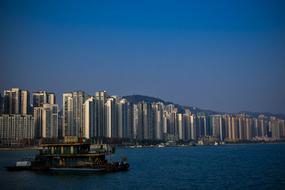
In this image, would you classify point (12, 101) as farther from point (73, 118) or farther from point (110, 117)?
point (110, 117)

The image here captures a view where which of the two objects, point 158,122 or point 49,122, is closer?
point 49,122

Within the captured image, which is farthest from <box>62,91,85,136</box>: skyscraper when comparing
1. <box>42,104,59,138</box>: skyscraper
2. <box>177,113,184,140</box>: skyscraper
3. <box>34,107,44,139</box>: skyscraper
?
<box>177,113,184,140</box>: skyscraper

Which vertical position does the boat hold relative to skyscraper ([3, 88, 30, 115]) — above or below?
below

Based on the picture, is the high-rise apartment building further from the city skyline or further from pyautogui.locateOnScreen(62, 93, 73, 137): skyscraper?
pyautogui.locateOnScreen(62, 93, 73, 137): skyscraper

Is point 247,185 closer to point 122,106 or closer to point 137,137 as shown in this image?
point 122,106

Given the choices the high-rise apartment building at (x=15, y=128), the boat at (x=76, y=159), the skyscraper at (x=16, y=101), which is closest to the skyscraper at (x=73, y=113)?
the high-rise apartment building at (x=15, y=128)

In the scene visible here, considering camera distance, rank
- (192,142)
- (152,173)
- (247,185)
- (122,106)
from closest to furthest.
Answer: (247,185), (152,173), (122,106), (192,142)

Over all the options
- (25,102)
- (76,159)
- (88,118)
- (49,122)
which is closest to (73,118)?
(88,118)

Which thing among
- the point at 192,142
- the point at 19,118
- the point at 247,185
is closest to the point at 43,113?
the point at 19,118

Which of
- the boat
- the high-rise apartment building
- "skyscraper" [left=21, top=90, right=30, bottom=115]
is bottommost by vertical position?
the boat

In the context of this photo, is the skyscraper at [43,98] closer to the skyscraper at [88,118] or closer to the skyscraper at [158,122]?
the skyscraper at [88,118]

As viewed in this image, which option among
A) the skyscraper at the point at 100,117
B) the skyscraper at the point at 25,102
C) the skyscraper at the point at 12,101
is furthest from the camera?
the skyscraper at the point at 25,102
